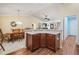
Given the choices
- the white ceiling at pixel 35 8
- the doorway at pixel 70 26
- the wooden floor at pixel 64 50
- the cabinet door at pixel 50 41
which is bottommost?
the wooden floor at pixel 64 50

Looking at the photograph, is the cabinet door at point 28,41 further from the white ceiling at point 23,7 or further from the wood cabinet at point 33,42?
the white ceiling at point 23,7

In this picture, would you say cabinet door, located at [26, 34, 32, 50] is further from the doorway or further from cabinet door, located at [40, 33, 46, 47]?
the doorway

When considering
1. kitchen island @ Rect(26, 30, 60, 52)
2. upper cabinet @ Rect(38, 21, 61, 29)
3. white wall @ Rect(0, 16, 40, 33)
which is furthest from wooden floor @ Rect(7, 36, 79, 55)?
white wall @ Rect(0, 16, 40, 33)

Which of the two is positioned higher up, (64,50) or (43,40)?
(43,40)

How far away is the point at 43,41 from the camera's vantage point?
6.57 feet

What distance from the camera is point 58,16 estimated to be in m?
1.95

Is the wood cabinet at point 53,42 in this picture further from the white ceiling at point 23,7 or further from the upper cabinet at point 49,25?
the white ceiling at point 23,7

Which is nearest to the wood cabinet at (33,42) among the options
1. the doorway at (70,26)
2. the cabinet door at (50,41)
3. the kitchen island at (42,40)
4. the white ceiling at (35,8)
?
the kitchen island at (42,40)

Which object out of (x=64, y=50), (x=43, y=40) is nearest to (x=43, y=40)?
(x=43, y=40)

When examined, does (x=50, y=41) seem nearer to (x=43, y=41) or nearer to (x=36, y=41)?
(x=43, y=41)

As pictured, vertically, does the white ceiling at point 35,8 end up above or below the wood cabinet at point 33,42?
above

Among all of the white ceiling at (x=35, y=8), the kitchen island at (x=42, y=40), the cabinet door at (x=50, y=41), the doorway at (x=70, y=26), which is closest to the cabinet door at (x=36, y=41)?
the kitchen island at (x=42, y=40)

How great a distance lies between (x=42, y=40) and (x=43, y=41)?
24 millimetres

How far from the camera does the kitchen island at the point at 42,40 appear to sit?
6.49ft
